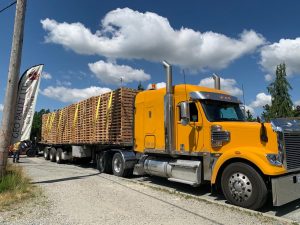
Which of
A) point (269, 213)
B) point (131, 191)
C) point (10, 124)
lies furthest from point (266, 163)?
point (10, 124)

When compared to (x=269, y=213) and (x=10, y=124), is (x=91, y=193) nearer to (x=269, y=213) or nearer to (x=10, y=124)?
(x=10, y=124)

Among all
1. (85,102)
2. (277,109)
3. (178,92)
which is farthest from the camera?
(277,109)

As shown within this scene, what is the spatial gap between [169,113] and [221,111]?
150 cm

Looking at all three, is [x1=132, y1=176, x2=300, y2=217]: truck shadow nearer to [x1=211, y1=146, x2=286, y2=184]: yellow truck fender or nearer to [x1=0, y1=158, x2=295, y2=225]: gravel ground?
[x1=0, y1=158, x2=295, y2=225]: gravel ground

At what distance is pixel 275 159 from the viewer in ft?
23.4

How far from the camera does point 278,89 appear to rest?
4122 cm

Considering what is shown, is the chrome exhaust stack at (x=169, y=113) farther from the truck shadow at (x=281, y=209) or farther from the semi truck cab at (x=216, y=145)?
the truck shadow at (x=281, y=209)

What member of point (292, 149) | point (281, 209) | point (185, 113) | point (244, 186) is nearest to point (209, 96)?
point (185, 113)

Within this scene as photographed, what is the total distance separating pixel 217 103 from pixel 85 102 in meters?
8.15

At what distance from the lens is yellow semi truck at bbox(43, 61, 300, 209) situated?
7180 millimetres

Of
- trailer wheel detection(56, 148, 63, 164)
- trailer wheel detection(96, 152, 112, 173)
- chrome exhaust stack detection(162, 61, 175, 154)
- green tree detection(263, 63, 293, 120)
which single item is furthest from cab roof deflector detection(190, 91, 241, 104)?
green tree detection(263, 63, 293, 120)

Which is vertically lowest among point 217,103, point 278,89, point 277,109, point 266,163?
point 266,163

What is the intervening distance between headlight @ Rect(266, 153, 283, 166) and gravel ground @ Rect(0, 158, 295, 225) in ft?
3.63

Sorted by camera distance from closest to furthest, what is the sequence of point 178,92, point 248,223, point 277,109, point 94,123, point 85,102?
point 248,223 < point 178,92 < point 94,123 < point 85,102 < point 277,109
